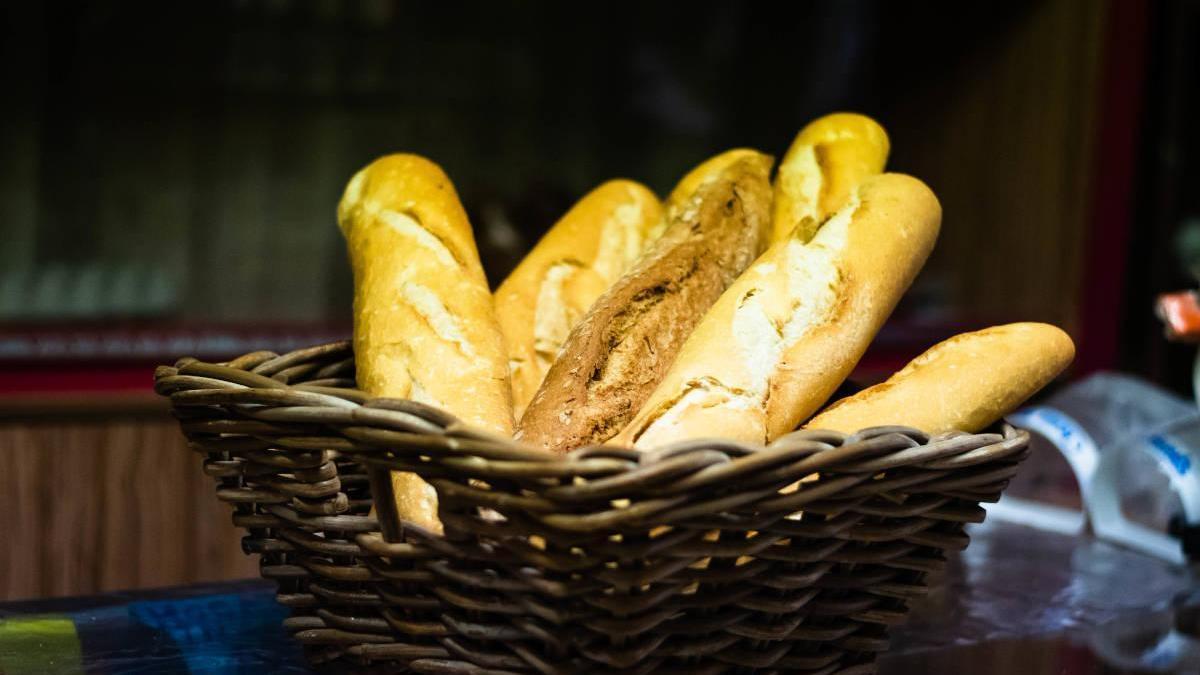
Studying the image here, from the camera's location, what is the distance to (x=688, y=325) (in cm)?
86

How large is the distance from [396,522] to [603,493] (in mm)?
130

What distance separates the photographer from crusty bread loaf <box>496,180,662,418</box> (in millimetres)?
924

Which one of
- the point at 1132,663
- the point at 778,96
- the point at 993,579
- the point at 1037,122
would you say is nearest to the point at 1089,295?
the point at 1037,122

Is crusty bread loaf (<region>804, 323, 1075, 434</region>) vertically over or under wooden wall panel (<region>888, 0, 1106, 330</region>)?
under

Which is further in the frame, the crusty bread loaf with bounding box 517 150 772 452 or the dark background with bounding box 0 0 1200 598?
the dark background with bounding box 0 0 1200 598

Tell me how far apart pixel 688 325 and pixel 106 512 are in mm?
1349

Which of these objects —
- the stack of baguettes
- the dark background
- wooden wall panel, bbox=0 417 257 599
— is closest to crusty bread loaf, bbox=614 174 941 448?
the stack of baguettes

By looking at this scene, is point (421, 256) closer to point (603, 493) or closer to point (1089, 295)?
point (603, 493)

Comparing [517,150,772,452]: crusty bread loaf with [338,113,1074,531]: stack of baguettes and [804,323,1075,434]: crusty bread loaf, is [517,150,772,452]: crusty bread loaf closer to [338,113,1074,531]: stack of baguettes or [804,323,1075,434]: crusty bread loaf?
[338,113,1074,531]: stack of baguettes

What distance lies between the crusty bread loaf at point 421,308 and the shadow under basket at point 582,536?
0.08 m

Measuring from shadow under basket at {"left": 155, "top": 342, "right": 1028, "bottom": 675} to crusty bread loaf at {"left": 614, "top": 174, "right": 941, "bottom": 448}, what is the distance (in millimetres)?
116

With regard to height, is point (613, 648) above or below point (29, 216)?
below

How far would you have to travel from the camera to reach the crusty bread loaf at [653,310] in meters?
0.76

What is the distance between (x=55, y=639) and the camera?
73 centimetres
